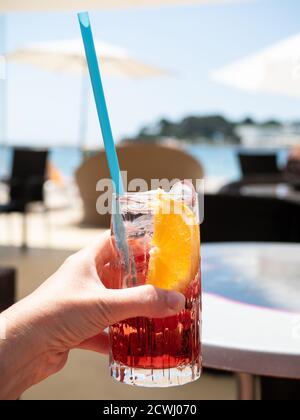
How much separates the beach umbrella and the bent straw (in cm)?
611

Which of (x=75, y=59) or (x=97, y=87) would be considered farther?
(x=75, y=59)

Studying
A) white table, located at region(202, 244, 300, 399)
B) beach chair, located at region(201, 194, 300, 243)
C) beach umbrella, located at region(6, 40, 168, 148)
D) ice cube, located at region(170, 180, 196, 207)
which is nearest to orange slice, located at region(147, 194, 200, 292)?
ice cube, located at region(170, 180, 196, 207)

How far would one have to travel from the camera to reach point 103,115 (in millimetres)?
702

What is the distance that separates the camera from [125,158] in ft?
19.7

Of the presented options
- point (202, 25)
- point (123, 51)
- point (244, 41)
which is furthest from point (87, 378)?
point (244, 41)

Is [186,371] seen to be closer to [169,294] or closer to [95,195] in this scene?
[169,294]

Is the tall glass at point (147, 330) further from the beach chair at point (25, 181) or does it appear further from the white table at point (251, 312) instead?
the beach chair at point (25, 181)

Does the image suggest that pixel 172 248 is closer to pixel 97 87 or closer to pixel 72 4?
pixel 97 87

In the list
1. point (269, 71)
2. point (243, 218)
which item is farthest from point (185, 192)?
point (269, 71)

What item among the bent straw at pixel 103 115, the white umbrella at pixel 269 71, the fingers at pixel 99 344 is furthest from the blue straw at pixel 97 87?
the white umbrella at pixel 269 71

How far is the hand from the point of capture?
0.59 metres

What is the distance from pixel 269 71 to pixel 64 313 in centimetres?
374

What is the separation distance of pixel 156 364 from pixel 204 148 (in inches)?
1281

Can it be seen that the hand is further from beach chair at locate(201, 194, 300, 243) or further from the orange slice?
beach chair at locate(201, 194, 300, 243)
